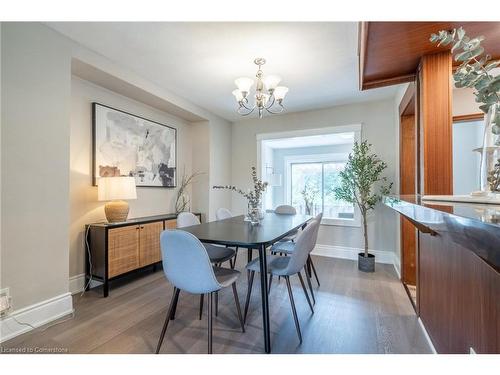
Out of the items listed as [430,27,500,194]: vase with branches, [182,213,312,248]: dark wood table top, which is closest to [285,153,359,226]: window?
[182,213,312,248]: dark wood table top

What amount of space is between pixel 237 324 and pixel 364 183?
8.15 feet

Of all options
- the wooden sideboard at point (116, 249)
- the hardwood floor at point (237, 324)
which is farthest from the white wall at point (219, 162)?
the hardwood floor at point (237, 324)

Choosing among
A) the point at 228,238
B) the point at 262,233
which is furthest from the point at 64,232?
the point at 262,233

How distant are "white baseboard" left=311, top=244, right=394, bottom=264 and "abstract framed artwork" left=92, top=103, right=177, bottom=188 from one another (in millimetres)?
2782

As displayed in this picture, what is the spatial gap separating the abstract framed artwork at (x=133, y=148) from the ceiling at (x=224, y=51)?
64cm

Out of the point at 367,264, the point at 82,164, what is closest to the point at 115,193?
the point at 82,164

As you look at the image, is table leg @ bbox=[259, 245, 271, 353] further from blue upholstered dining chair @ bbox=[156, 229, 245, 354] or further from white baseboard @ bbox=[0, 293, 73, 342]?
white baseboard @ bbox=[0, 293, 73, 342]

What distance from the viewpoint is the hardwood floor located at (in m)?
1.67

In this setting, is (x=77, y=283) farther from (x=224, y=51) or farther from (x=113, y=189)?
(x=224, y=51)

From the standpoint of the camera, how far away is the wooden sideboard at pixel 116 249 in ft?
8.23

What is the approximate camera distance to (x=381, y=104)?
3.63m

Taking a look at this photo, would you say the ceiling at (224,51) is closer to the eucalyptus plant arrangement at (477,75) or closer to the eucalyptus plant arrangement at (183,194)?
the eucalyptus plant arrangement at (477,75)
